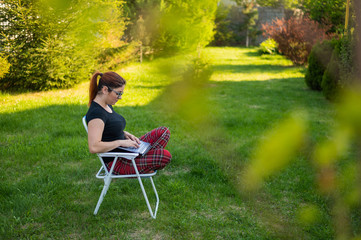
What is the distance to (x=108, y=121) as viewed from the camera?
2744 millimetres

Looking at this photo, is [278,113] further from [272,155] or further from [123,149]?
[123,149]

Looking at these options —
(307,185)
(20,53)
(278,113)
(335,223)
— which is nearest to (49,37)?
(20,53)

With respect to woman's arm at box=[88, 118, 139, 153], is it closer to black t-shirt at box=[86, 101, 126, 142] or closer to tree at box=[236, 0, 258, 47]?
black t-shirt at box=[86, 101, 126, 142]

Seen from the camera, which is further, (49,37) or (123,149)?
(49,37)

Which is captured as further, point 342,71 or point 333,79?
point 333,79

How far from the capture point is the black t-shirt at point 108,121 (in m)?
2.62

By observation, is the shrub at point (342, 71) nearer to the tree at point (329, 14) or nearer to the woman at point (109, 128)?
the tree at point (329, 14)

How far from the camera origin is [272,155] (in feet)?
18.2

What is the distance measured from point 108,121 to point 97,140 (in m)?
0.26

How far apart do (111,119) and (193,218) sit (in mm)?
1112

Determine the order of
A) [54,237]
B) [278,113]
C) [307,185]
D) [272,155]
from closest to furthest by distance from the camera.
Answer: [54,237] < [307,185] < [272,155] < [278,113]

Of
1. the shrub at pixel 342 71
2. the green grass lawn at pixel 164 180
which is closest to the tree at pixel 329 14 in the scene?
the shrub at pixel 342 71

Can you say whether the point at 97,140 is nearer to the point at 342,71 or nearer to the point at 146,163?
the point at 146,163

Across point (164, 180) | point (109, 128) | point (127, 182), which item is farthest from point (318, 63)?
point (109, 128)
